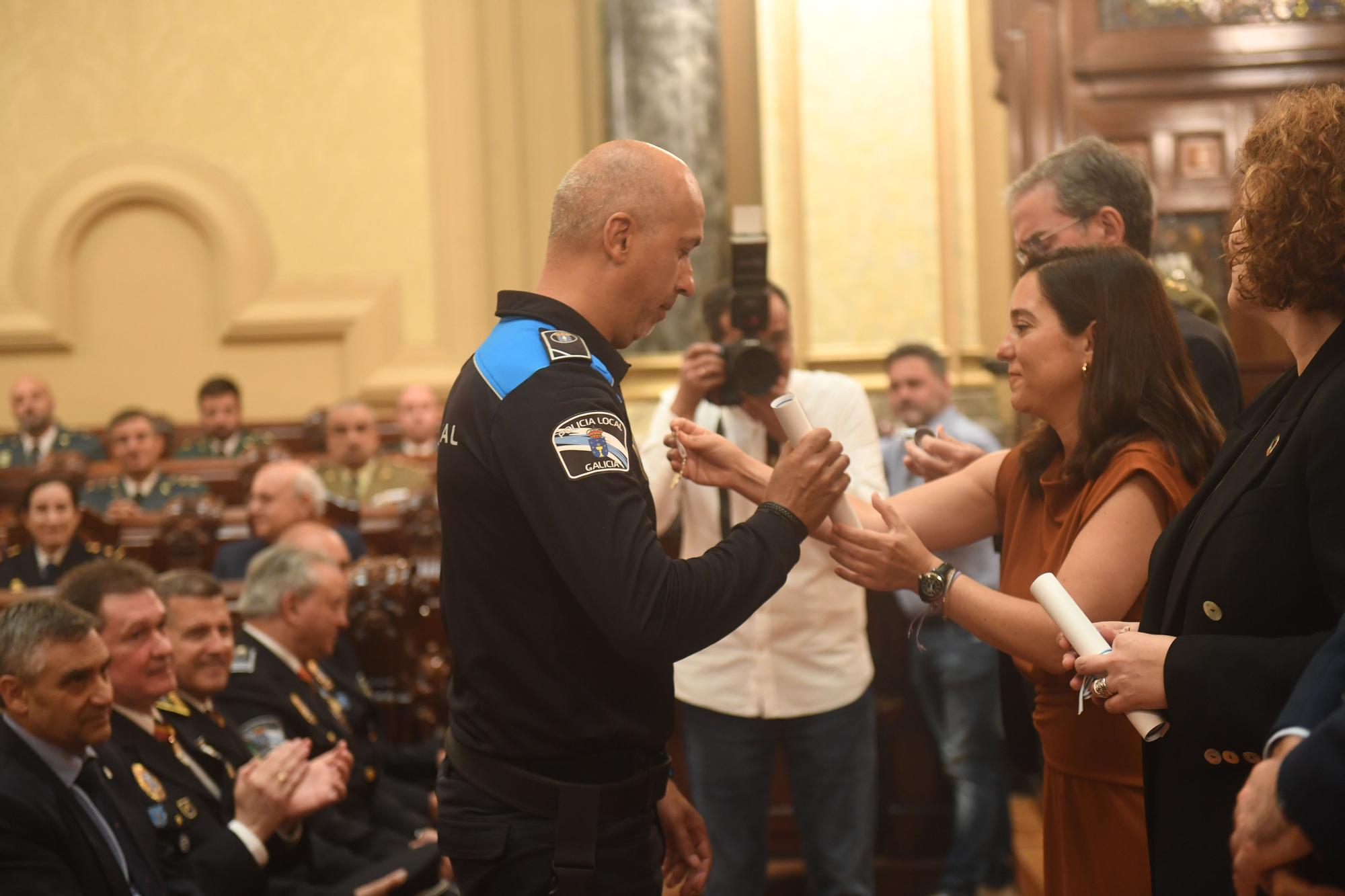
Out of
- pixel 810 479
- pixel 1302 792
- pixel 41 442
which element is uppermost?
pixel 810 479

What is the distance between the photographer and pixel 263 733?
3170 millimetres

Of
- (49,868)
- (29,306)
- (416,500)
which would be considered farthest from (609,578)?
(29,306)

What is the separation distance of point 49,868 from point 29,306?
6.80 metres

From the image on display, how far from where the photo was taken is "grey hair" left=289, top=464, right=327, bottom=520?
15.8 ft

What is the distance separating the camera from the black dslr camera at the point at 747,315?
2543 millimetres

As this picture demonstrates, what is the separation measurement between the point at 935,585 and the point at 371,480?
4.68 m

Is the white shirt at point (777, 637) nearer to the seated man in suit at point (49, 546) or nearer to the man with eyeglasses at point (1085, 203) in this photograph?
the man with eyeglasses at point (1085, 203)

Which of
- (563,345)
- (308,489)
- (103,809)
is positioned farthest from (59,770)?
(308,489)

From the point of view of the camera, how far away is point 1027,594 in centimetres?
186

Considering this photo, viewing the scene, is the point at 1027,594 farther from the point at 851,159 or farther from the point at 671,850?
the point at 851,159

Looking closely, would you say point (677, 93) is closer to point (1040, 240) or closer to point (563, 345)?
point (1040, 240)

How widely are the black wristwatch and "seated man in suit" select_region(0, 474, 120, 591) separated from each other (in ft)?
12.1

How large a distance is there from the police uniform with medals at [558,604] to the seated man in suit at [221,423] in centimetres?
550

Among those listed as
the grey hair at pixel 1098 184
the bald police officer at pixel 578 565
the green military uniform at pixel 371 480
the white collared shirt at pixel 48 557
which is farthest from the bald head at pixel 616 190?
the green military uniform at pixel 371 480
